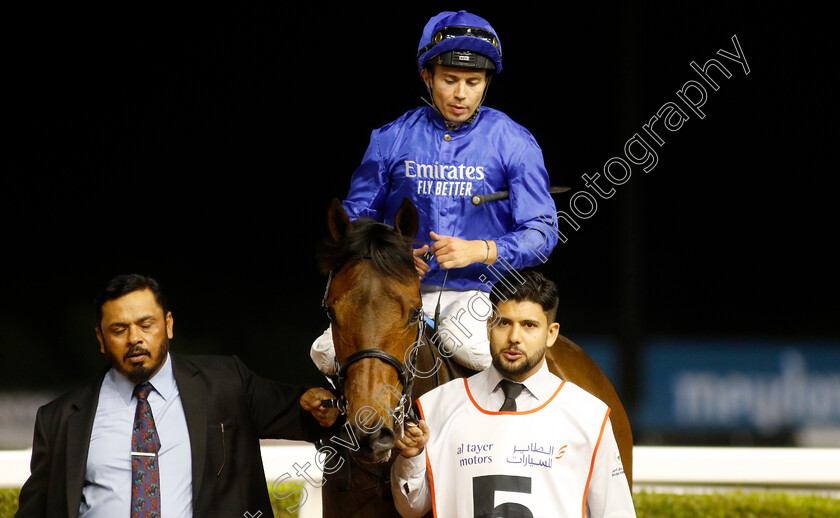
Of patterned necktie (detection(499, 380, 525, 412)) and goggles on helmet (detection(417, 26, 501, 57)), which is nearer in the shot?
patterned necktie (detection(499, 380, 525, 412))

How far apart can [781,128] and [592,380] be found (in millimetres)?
3294

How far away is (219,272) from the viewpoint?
552cm

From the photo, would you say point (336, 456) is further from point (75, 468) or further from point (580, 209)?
point (580, 209)

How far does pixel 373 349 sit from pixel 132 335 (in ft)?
2.57

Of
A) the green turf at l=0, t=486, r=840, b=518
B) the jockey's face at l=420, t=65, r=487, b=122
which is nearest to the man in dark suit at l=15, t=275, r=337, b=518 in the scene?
the jockey's face at l=420, t=65, r=487, b=122

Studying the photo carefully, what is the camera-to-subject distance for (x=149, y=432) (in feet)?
8.09

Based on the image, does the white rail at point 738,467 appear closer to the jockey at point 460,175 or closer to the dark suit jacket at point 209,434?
the dark suit jacket at point 209,434

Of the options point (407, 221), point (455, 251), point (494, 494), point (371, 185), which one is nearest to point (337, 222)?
point (407, 221)

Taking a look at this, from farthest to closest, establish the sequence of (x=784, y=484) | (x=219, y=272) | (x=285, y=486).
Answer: (x=219, y=272) → (x=784, y=484) → (x=285, y=486)

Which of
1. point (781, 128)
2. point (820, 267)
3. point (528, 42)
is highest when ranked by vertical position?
point (528, 42)

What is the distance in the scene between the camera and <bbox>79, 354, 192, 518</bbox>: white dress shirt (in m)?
2.41

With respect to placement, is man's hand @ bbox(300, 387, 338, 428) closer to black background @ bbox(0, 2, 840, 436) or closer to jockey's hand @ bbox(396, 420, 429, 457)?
jockey's hand @ bbox(396, 420, 429, 457)

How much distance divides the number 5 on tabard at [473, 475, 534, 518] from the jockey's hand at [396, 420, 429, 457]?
0.58 feet

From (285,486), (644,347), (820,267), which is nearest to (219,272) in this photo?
(285,486)
